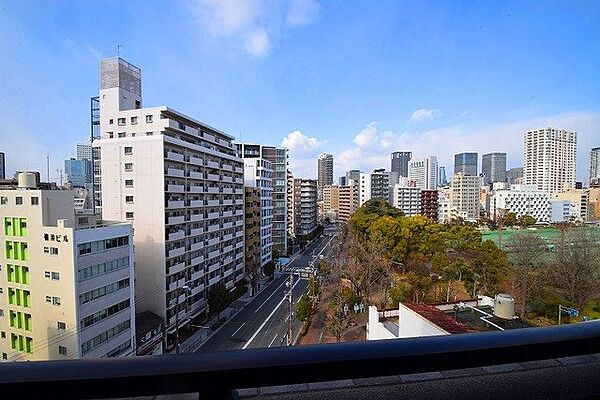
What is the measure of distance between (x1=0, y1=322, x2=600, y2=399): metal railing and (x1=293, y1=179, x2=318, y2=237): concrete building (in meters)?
21.4

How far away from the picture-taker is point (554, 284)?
6328mm

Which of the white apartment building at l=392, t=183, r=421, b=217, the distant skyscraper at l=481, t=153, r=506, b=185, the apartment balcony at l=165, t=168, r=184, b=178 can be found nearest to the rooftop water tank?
the apartment balcony at l=165, t=168, r=184, b=178

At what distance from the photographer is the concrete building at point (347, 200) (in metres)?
27.8

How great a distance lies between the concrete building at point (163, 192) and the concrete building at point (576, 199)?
22.2 metres

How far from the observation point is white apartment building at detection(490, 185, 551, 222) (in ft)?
77.0

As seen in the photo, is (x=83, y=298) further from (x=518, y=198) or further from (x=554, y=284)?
(x=518, y=198)

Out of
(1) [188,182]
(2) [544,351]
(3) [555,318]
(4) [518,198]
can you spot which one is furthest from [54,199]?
(4) [518,198]

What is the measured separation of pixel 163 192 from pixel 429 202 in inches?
829

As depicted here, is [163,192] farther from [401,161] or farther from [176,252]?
[401,161]

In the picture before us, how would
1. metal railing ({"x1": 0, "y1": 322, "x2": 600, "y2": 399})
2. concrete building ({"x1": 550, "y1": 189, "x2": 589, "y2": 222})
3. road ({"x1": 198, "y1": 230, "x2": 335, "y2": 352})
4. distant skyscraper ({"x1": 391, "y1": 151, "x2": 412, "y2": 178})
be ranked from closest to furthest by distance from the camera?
metal railing ({"x1": 0, "y1": 322, "x2": 600, "y2": 399})
road ({"x1": 198, "y1": 230, "x2": 335, "y2": 352})
concrete building ({"x1": 550, "y1": 189, "x2": 589, "y2": 222})
distant skyscraper ({"x1": 391, "y1": 151, "x2": 412, "y2": 178})

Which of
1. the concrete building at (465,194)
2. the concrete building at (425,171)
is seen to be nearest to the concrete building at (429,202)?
the concrete building at (465,194)

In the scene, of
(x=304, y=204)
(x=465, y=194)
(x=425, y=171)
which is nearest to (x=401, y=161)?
(x=425, y=171)

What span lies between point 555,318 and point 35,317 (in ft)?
26.1

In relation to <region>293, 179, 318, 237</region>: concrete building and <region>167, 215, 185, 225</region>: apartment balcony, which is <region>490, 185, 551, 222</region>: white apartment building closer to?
<region>293, 179, 318, 237</region>: concrete building
